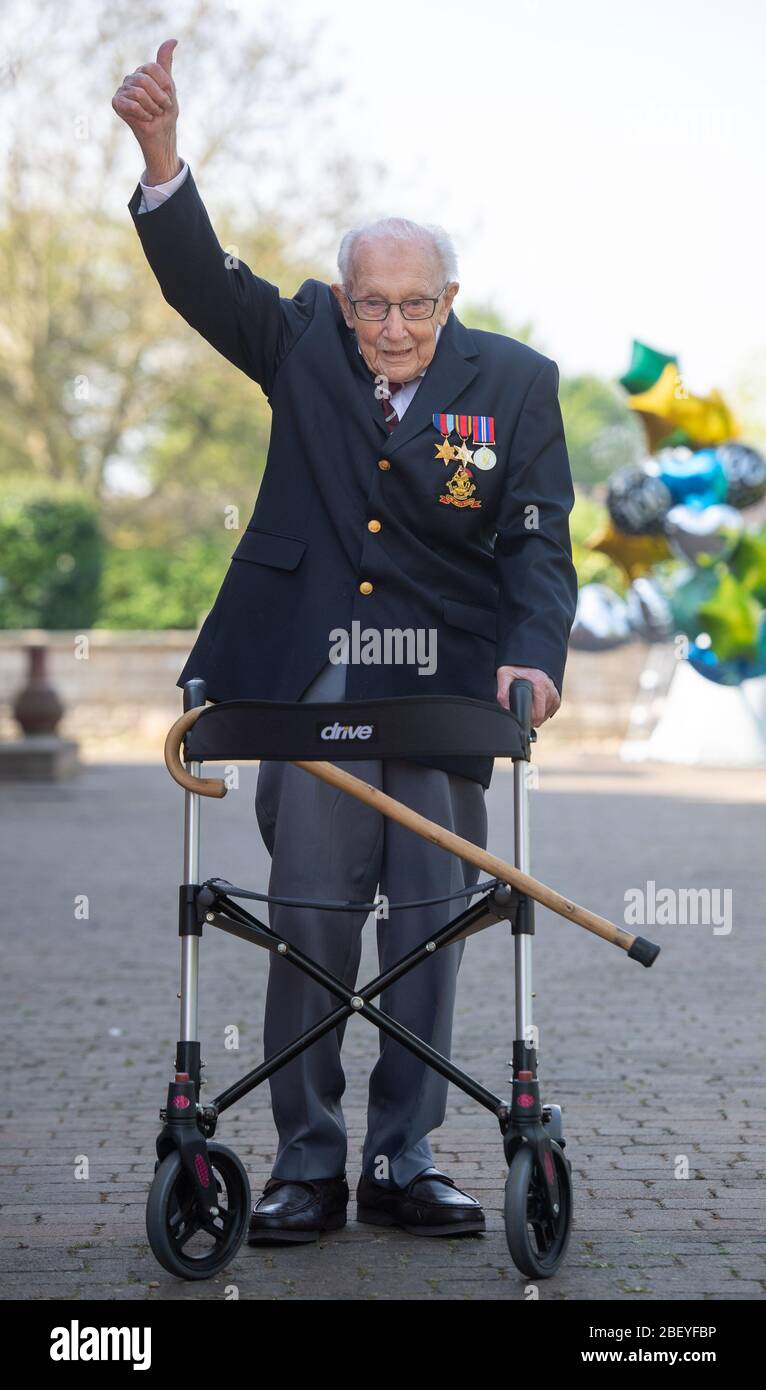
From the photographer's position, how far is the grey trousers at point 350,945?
3.81 metres

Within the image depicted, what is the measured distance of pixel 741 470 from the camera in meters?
20.0

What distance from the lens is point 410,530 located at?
3840 millimetres

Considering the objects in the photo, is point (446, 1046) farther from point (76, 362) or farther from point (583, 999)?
point (76, 362)

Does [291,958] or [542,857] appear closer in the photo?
[291,958]

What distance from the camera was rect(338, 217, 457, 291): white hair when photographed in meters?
3.68

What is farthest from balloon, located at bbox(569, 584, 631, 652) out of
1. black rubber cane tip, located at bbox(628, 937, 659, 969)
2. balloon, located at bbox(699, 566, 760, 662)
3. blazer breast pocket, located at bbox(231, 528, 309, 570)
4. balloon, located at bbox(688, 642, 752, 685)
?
black rubber cane tip, located at bbox(628, 937, 659, 969)

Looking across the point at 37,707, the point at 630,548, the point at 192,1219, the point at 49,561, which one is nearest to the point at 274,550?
the point at 192,1219

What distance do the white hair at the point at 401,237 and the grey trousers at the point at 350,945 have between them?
789mm

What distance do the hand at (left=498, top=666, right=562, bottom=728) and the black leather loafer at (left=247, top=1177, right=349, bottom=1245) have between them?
101 centimetres

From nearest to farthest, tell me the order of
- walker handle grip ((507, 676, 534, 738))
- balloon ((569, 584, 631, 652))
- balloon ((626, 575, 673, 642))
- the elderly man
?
walker handle grip ((507, 676, 534, 738))
the elderly man
balloon ((626, 575, 673, 642))
balloon ((569, 584, 631, 652))

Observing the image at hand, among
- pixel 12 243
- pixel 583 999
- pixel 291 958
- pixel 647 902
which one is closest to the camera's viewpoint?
pixel 291 958

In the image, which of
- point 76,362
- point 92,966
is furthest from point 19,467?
point 92,966

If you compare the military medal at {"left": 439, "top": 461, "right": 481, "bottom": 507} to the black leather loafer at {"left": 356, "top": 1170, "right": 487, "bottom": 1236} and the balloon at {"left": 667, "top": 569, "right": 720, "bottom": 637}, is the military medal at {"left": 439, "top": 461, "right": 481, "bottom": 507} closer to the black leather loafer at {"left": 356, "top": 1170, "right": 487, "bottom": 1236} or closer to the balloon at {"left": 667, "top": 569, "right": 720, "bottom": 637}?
the black leather loafer at {"left": 356, "top": 1170, "right": 487, "bottom": 1236}

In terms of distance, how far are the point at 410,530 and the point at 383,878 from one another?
0.71 meters
